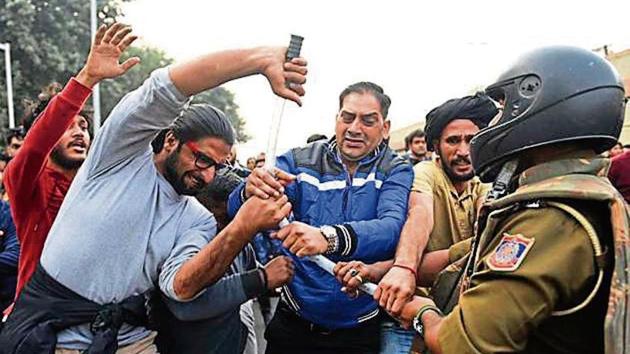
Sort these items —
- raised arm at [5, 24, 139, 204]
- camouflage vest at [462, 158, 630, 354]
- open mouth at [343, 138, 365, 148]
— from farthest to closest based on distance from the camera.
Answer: open mouth at [343, 138, 365, 148] → raised arm at [5, 24, 139, 204] → camouflage vest at [462, 158, 630, 354]

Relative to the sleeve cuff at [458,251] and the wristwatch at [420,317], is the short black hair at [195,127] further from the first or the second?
the wristwatch at [420,317]

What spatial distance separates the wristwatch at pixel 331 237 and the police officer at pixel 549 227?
65 centimetres

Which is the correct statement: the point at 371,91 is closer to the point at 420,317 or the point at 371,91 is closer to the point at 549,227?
the point at 420,317

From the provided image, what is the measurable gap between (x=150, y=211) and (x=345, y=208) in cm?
83

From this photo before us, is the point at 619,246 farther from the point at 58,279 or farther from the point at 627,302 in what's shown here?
the point at 58,279

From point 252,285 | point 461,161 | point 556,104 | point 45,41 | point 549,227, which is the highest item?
point 556,104

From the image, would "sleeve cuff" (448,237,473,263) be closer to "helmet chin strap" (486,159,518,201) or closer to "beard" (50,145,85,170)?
"helmet chin strap" (486,159,518,201)

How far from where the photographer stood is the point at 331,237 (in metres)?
2.72

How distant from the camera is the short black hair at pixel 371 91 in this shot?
323 cm

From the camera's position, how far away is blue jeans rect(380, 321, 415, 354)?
10.5 feet

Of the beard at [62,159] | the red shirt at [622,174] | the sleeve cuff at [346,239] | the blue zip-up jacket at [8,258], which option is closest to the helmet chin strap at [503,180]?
the sleeve cuff at [346,239]

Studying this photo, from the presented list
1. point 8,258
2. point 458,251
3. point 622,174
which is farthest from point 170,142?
point 622,174

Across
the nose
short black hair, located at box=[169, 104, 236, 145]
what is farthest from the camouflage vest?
short black hair, located at box=[169, 104, 236, 145]

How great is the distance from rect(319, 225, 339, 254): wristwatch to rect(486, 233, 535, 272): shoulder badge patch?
94cm
